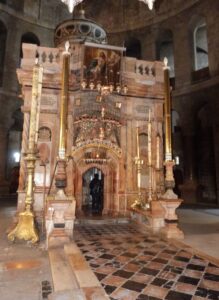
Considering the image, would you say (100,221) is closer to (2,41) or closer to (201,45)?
(2,41)

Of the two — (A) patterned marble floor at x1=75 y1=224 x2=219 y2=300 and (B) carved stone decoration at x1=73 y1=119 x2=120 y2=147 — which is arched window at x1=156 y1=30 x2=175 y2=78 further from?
(A) patterned marble floor at x1=75 y1=224 x2=219 y2=300

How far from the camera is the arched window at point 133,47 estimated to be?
20.9 metres

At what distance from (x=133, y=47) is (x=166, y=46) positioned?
290 cm

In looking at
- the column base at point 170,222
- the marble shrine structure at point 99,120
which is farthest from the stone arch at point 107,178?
the column base at point 170,222

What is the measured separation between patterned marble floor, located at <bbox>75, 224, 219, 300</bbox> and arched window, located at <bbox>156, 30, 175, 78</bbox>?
17294 mm

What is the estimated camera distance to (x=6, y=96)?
1766 centimetres

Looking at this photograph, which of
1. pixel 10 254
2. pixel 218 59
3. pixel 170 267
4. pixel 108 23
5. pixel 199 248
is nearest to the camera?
pixel 170 267

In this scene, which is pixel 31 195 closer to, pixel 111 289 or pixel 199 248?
pixel 111 289

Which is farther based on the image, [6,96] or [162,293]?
[6,96]

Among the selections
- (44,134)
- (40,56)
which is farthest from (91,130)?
(40,56)

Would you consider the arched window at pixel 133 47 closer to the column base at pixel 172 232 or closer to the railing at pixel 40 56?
the railing at pixel 40 56

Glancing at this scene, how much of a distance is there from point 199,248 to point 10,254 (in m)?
3.90

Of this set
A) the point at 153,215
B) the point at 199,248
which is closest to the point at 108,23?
the point at 153,215

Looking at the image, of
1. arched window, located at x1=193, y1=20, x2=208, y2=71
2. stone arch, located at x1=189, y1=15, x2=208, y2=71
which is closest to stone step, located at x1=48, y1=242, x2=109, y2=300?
stone arch, located at x1=189, y1=15, x2=208, y2=71
